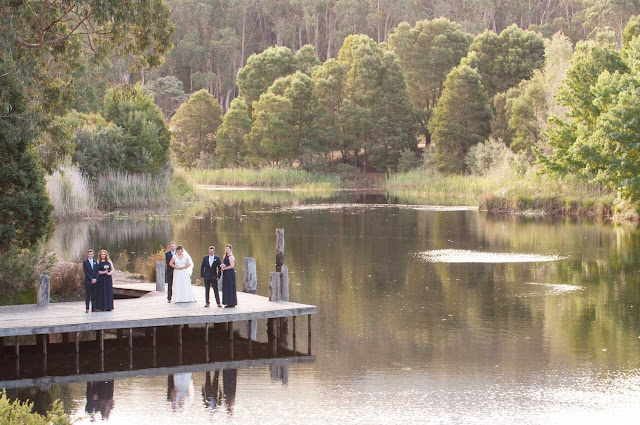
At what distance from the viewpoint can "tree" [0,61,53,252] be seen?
879 inches

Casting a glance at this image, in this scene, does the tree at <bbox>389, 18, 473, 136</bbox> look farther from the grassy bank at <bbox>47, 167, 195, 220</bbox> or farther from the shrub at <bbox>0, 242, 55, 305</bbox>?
the shrub at <bbox>0, 242, 55, 305</bbox>

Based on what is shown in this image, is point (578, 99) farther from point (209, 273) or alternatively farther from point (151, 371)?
point (151, 371)

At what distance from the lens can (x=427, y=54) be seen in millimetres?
91125

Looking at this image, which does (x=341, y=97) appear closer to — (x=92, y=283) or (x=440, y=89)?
(x=440, y=89)

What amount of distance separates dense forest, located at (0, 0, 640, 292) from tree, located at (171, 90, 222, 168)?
135 mm

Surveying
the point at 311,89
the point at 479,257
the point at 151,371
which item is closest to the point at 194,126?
the point at 311,89

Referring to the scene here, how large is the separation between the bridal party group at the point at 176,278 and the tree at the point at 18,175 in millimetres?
4070

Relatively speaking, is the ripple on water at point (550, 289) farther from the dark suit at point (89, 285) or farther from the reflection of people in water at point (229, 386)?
the dark suit at point (89, 285)

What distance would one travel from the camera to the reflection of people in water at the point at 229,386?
15247 millimetres

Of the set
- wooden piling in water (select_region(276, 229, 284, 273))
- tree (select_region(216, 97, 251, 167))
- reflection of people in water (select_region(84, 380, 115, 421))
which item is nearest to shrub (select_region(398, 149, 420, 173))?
tree (select_region(216, 97, 251, 167))

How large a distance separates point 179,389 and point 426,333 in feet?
21.5

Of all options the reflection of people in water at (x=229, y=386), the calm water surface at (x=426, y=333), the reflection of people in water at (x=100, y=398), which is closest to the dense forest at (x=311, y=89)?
the calm water surface at (x=426, y=333)

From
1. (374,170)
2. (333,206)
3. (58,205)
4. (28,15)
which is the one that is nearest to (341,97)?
(374,170)

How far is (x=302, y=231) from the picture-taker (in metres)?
43.1
